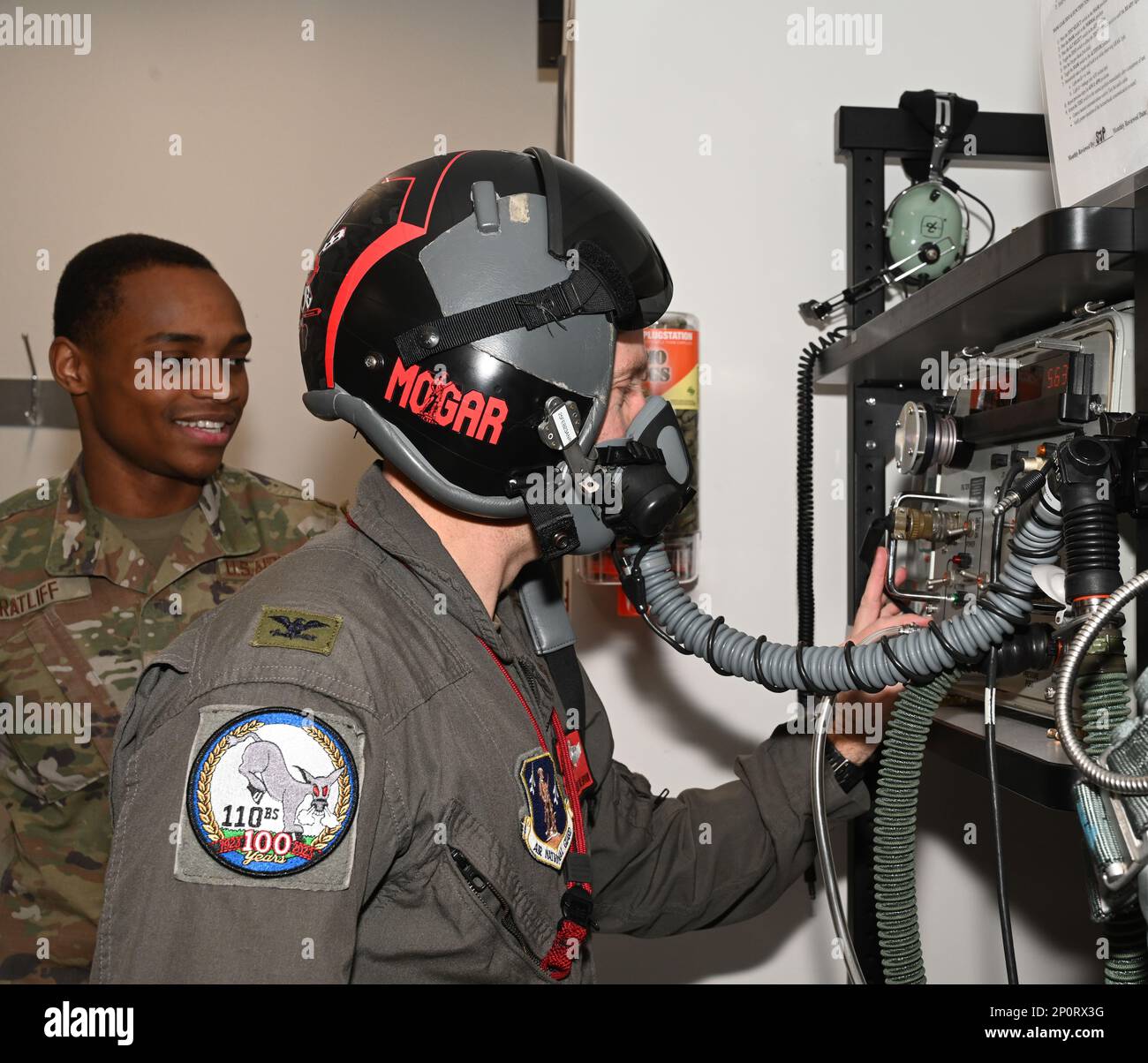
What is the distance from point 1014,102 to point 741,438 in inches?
27.9

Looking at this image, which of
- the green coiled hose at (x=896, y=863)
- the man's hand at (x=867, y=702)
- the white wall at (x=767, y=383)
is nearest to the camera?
the green coiled hose at (x=896, y=863)

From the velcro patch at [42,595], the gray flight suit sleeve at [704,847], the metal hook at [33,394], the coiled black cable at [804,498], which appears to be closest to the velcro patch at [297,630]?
the gray flight suit sleeve at [704,847]

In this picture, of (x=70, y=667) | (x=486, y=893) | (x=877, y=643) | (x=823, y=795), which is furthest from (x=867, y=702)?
(x=70, y=667)

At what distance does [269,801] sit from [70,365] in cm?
185

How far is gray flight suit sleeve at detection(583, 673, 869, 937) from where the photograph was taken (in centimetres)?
122

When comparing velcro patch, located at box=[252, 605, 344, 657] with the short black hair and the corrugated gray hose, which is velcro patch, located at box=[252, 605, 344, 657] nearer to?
the corrugated gray hose

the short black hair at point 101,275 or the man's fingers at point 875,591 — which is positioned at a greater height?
the short black hair at point 101,275

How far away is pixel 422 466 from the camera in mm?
957

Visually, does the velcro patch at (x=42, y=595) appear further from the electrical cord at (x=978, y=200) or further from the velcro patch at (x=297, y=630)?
the electrical cord at (x=978, y=200)

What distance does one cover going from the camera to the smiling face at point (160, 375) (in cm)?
212

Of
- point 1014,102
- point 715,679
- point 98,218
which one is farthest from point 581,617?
point 98,218

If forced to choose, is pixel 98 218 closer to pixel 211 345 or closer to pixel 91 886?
pixel 211 345

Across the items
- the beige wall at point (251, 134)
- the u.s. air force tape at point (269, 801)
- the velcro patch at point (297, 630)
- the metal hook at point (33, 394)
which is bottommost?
the u.s. air force tape at point (269, 801)
